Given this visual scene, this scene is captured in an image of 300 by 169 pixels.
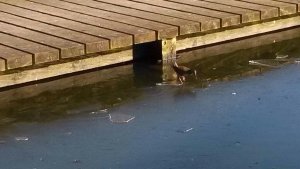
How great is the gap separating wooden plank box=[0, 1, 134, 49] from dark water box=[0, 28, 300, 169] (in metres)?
0.19

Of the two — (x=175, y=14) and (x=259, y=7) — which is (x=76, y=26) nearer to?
(x=175, y=14)

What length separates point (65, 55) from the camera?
4.87 m

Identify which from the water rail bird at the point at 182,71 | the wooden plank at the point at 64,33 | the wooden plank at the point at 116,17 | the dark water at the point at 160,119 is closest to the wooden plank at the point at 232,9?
the dark water at the point at 160,119

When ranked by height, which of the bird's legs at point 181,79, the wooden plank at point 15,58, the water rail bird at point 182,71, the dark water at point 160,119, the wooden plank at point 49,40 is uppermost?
the wooden plank at point 49,40

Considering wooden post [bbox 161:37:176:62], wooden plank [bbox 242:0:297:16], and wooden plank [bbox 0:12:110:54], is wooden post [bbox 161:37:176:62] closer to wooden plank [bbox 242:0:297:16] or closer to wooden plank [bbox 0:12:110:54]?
wooden plank [bbox 0:12:110:54]

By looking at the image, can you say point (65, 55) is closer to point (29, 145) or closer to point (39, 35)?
point (39, 35)

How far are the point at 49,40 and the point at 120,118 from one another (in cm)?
99

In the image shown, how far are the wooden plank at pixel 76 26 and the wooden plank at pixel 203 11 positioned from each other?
2.60 feet

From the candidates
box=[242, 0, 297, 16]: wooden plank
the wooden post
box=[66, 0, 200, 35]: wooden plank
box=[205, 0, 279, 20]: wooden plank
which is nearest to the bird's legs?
the wooden post

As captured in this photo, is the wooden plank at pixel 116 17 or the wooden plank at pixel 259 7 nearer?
the wooden plank at pixel 116 17

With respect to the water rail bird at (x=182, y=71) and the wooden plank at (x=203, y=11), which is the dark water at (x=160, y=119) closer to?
the water rail bird at (x=182, y=71)

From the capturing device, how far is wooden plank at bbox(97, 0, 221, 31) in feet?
18.1

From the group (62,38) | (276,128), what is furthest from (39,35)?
(276,128)

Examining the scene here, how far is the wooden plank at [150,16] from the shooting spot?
17.7 ft
